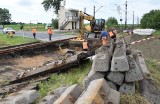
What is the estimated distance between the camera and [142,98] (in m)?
6.55

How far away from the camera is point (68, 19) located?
247 ft

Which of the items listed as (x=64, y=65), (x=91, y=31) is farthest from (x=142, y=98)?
(x=91, y=31)

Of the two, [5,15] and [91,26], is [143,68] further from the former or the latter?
[5,15]

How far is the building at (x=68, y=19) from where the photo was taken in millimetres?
74125

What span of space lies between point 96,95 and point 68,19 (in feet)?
233

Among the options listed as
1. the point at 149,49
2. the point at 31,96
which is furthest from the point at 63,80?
the point at 149,49

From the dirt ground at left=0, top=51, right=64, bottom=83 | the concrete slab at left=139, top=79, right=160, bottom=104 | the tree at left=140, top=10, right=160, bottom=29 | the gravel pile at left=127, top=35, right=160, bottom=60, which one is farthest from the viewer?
the tree at left=140, top=10, right=160, bottom=29

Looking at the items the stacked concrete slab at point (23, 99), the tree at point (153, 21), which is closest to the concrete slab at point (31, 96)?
the stacked concrete slab at point (23, 99)

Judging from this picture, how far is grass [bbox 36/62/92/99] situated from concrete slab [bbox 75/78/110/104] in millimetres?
2748

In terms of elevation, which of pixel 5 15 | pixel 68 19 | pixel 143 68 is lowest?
pixel 143 68

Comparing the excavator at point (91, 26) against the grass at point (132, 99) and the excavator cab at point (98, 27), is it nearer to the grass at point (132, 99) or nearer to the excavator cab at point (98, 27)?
the excavator cab at point (98, 27)

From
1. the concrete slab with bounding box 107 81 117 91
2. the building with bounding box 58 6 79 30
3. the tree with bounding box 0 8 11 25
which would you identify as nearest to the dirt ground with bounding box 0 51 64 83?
the concrete slab with bounding box 107 81 117 91

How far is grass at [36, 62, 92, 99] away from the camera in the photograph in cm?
896

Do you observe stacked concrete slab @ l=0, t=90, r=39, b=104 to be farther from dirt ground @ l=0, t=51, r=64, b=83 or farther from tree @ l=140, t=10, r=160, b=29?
tree @ l=140, t=10, r=160, b=29
